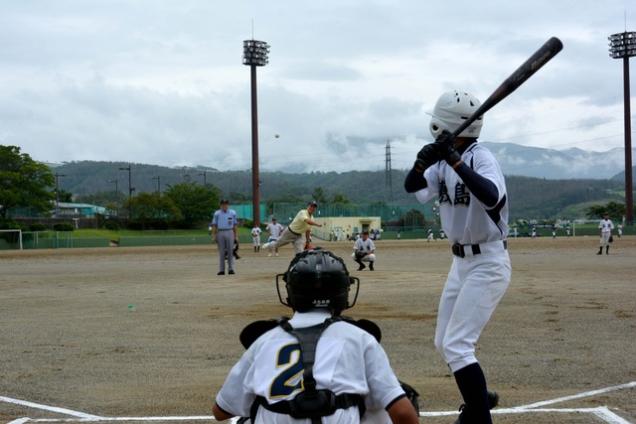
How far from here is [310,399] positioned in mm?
3004

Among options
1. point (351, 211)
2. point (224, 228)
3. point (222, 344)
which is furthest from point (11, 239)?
point (222, 344)

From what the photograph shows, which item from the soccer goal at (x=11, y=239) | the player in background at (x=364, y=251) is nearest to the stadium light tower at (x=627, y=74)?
the soccer goal at (x=11, y=239)

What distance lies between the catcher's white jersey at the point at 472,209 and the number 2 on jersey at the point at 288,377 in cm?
219

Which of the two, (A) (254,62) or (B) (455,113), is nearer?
(B) (455,113)

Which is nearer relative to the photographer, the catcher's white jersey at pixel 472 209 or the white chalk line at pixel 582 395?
the catcher's white jersey at pixel 472 209

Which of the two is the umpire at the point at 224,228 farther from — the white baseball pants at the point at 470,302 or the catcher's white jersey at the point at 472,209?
the white baseball pants at the point at 470,302

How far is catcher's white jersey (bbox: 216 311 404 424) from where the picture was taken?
306cm

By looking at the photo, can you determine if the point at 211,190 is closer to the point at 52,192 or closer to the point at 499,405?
the point at 52,192

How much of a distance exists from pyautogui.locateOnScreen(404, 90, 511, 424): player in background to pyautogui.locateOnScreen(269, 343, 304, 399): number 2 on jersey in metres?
1.99

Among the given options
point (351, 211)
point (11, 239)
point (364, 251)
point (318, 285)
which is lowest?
point (11, 239)

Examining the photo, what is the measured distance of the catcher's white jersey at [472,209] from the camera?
197 inches

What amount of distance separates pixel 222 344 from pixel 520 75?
5751 mm

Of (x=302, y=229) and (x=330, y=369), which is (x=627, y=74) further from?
(x=330, y=369)

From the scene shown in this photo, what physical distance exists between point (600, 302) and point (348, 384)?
1148cm
